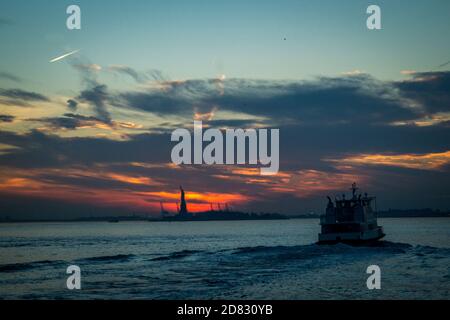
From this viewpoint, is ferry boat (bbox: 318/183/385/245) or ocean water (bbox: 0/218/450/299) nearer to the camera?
ocean water (bbox: 0/218/450/299)

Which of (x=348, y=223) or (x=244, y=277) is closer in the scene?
(x=244, y=277)

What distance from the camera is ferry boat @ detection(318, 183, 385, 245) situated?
72500 mm

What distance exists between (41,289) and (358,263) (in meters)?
33.5

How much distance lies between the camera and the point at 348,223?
73.4 metres

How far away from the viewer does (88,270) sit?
Result: 50812 mm

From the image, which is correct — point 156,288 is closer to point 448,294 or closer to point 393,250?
point 448,294

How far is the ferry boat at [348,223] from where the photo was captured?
238ft

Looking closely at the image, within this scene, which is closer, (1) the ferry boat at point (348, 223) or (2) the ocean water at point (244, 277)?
(2) the ocean water at point (244, 277)
